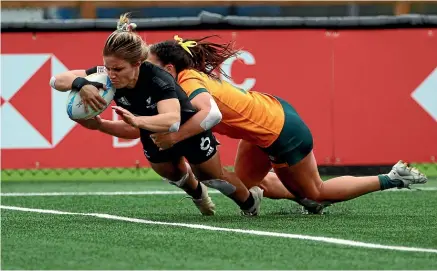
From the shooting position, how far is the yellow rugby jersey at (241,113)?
303 inches

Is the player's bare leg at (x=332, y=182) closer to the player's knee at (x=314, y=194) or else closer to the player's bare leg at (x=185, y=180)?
the player's knee at (x=314, y=194)

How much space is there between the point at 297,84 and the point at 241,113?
3.77 meters

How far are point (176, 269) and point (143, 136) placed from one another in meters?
2.48

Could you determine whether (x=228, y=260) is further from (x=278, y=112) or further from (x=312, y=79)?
(x=312, y=79)

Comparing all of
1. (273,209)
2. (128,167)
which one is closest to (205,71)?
(273,209)

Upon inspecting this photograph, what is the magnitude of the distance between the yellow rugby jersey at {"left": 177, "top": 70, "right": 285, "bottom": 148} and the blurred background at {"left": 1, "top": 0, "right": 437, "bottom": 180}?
3.43 meters

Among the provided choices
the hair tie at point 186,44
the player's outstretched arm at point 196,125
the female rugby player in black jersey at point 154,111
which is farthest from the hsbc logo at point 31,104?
the player's outstretched arm at point 196,125

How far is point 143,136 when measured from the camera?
766 cm

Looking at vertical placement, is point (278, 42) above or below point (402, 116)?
above

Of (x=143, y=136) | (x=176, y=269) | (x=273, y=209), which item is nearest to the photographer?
(x=176, y=269)

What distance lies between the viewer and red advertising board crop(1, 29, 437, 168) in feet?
37.1

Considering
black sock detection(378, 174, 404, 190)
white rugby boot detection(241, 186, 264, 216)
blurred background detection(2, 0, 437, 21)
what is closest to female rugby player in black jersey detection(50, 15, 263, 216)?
white rugby boot detection(241, 186, 264, 216)

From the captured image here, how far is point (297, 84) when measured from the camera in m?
11.5

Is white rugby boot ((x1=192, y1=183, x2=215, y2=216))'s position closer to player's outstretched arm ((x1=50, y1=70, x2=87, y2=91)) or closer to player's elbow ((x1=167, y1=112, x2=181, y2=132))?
player's elbow ((x1=167, y1=112, x2=181, y2=132))
